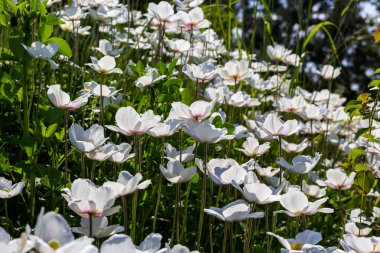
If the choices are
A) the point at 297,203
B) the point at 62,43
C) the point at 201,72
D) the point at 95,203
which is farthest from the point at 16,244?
the point at 201,72

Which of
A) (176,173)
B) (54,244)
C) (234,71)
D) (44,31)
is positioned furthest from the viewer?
(234,71)

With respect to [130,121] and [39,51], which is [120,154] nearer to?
[130,121]

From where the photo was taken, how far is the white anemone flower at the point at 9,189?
1.41 metres

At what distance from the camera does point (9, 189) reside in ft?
4.79

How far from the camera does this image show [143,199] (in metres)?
1.93

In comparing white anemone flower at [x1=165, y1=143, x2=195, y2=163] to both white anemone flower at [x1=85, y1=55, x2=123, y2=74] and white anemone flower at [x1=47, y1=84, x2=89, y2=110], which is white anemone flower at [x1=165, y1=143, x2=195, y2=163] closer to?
white anemone flower at [x1=47, y1=84, x2=89, y2=110]

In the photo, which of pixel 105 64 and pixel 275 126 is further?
pixel 105 64

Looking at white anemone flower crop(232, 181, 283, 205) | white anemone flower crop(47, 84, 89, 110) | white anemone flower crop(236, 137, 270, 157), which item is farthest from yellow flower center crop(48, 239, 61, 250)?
white anemone flower crop(236, 137, 270, 157)

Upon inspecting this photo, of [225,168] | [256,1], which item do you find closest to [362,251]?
[225,168]

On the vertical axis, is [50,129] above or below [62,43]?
below

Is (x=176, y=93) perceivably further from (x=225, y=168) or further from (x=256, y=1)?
(x=256, y=1)

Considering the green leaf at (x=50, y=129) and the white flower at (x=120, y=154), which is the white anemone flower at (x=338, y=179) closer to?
the white flower at (x=120, y=154)

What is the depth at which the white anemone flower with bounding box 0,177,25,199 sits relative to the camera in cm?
141

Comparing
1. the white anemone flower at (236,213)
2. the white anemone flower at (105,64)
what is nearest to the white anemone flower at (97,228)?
the white anemone flower at (236,213)
